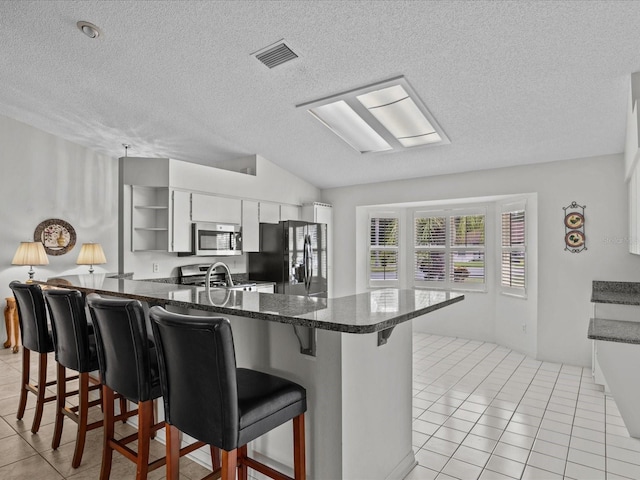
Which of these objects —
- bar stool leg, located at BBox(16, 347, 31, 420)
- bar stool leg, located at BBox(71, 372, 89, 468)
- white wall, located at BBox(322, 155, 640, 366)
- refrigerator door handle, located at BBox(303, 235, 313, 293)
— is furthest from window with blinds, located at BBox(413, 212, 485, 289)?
bar stool leg, located at BBox(16, 347, 31, 420)

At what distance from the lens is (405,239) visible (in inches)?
242

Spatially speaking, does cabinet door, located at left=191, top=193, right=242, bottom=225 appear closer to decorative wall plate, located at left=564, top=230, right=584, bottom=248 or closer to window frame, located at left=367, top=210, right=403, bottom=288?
window frame, located at left=367, top=210, right=403, bottom=288

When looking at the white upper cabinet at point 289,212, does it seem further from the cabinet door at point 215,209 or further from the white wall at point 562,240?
the white wall at point 562,240

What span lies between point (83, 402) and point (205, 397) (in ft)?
4.32

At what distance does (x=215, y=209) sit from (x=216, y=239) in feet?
1.26

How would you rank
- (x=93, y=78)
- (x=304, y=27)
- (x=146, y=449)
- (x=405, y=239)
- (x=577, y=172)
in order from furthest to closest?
→ (x=405, y=239)
(x=577, y=172)
(x=93, y=78)
(x=304, y=27)
(x=146, y=449)

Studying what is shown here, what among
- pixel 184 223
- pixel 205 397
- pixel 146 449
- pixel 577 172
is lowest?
pixel 146 449

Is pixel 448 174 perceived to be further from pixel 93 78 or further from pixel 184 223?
pixel 93 78

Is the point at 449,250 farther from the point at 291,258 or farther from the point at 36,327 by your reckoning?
the point at 36,327

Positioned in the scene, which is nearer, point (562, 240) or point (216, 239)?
point (562, 240)

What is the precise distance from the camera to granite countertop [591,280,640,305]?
3590mm

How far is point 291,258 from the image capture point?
17.3ft

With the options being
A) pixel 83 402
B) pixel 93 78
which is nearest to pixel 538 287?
pixel 83 402

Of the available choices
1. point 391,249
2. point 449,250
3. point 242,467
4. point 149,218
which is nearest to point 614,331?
point 242,467
